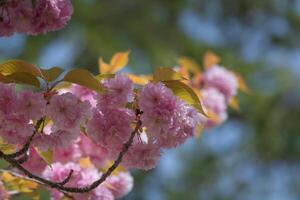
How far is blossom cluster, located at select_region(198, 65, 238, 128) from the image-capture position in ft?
5.85

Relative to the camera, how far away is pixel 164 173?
5098 millimetres

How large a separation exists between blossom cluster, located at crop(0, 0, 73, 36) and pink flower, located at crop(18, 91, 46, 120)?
14 cm

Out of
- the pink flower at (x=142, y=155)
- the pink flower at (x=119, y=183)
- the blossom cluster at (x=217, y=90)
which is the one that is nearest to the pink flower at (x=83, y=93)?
the pink flower at (x=142, y=155)

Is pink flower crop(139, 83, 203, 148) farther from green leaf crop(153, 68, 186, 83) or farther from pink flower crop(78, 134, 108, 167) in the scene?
pink flower crop(78, 134, 108, 167)

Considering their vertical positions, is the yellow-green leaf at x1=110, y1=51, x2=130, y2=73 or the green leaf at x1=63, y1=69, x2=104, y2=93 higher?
the green leaf at x1=63, y1=69, x2=104, y2=93

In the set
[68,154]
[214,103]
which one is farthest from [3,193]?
[214,103]

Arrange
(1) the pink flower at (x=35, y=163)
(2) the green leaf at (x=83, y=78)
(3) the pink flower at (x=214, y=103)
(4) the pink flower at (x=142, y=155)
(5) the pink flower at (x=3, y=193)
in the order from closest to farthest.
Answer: (2) the green leaf at (x=83, y=78), (4) the pink flower at (x=142, y=155), (5) the pink flower at (x=3, y=193), (1) the pink flower at (x=35, y=163), (3) the pink flower at (x=214, y=103)

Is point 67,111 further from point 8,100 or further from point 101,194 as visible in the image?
point 101,194

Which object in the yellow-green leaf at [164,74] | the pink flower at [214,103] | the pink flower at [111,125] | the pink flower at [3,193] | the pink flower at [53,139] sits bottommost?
the pink flower at [214,103]

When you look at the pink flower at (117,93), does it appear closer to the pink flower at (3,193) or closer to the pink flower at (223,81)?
the pink flower at (3,193)

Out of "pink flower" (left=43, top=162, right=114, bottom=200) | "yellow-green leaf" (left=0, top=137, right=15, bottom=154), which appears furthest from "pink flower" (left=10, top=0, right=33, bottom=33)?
"pink flower" (left=43, top=162, right=114, bottom=200)

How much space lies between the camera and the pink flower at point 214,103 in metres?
1.77

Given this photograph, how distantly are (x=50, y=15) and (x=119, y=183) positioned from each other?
1.50 ft

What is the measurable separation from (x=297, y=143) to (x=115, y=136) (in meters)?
3.94
